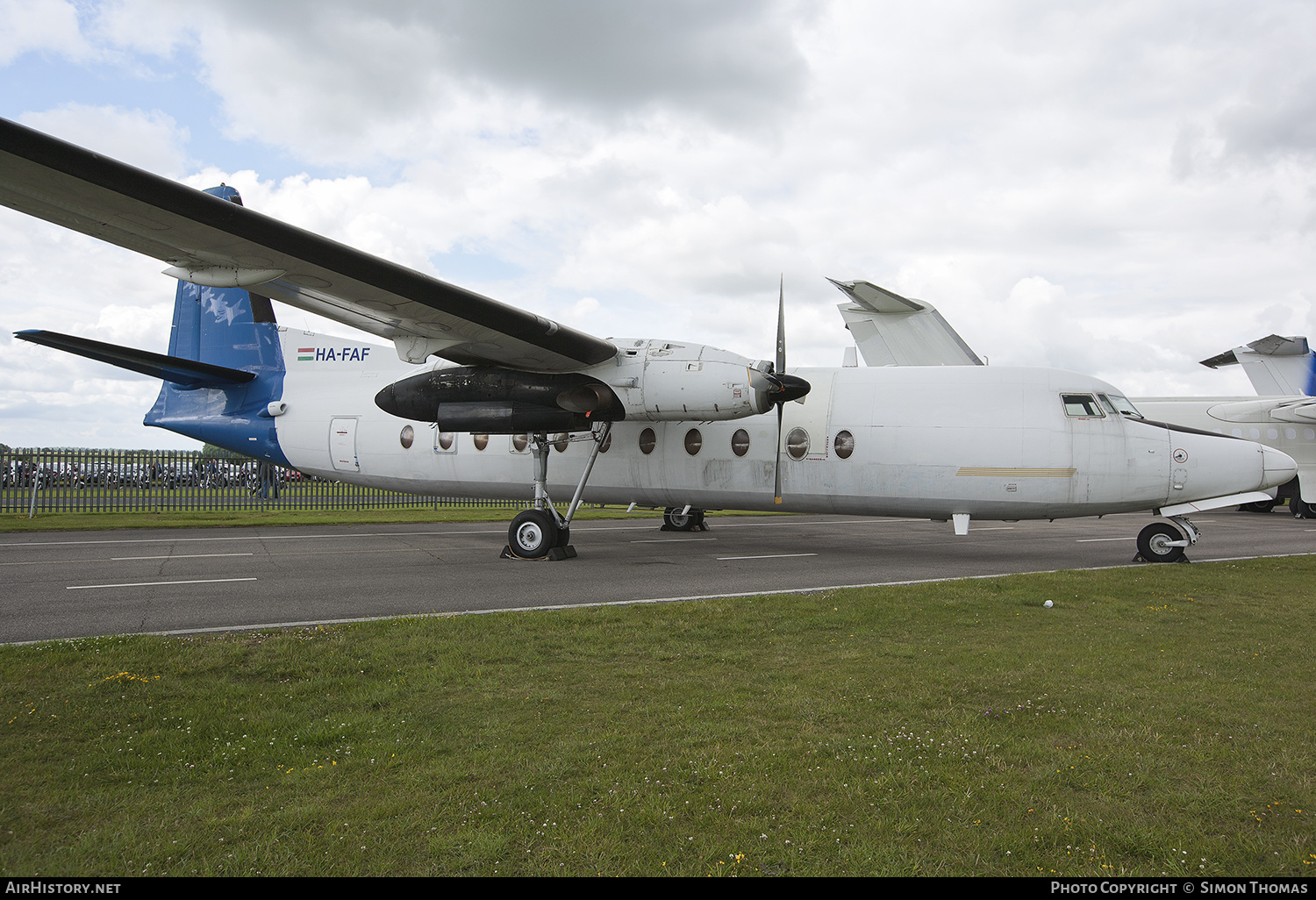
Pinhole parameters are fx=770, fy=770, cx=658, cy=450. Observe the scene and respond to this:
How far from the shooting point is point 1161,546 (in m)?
12.9

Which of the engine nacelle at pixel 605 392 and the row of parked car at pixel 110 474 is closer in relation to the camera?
the engine nacelle at pixel 605 392

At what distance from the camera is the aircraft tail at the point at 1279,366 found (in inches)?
1179

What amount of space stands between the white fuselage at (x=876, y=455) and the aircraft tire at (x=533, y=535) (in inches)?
76.5

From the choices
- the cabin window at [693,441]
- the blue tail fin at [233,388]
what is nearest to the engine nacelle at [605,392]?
the cabin window at [693,441]

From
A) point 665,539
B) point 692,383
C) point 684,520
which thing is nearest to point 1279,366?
point 684,520

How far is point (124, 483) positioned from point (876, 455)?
940 inches

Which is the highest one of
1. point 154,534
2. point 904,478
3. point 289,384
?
point 289,384

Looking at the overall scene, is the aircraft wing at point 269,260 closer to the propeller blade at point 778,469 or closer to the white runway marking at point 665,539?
the propeller blade at point 778,469

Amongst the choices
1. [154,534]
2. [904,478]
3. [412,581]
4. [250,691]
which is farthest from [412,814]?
[154,534]

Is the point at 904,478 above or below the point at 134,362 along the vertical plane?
below

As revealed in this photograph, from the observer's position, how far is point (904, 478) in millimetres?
12992

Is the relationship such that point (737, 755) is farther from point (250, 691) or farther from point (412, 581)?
point (412, 581)

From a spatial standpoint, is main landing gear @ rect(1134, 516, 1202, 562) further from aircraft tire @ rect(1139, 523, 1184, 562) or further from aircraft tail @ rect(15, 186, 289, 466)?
aircraft tail @ rect(15, 186, 289, 466)
